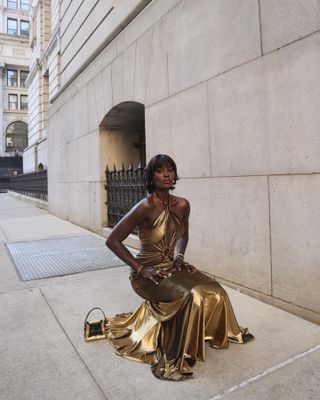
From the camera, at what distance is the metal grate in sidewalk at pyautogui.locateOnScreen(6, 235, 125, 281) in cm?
515

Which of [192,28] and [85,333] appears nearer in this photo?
[85,333]

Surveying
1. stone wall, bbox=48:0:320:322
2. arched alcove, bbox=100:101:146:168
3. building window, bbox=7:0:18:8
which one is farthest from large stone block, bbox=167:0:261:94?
building window, bbox=7:0:18:8

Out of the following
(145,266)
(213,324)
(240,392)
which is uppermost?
(145,266)

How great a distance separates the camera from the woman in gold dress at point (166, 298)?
2248 millimetres

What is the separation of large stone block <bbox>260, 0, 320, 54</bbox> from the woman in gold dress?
75.0 inches

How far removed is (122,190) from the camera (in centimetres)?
719

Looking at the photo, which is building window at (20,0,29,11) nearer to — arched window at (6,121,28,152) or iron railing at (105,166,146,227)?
arched window at (6,121,28,152)

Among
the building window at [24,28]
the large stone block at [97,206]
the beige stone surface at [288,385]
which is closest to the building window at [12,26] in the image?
the building window at [24,28]

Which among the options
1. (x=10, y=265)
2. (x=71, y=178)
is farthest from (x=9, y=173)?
(x=10, y=265)

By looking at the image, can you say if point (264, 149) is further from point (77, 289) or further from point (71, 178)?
point (71, 178)

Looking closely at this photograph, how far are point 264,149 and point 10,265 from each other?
4.40 metres

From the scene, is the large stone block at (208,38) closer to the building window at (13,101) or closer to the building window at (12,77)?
the building window at (12,77)

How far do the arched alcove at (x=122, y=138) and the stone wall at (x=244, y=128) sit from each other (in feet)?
5.82

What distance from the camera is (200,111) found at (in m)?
4.55
